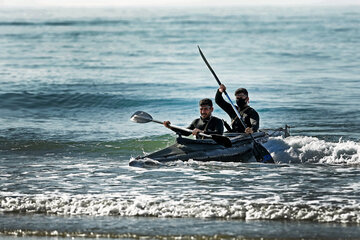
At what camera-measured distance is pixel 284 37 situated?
7469 centimetres

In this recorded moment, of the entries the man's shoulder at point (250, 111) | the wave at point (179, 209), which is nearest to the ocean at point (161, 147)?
the wave at point (179, 209)

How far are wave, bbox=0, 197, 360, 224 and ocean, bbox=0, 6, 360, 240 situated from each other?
19 millimetres

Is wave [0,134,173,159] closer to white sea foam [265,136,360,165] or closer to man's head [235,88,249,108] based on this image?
man's head [235,88,249,108]

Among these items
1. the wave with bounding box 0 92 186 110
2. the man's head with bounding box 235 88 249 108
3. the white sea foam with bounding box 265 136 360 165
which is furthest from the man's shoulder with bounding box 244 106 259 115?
the wave with bounding box 0 92 186 110

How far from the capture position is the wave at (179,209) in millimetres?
12523

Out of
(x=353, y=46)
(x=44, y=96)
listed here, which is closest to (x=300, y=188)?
(x=44, y=96)

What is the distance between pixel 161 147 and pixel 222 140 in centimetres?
488

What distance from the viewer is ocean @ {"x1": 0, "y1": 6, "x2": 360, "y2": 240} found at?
40.6ft

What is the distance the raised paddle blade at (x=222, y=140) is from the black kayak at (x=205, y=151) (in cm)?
13

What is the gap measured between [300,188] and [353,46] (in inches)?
1904

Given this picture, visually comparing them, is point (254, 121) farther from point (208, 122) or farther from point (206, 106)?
point (206, 106)

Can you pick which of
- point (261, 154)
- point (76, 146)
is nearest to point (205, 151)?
point (261, 154)

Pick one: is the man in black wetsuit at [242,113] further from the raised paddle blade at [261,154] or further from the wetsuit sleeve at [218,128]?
the wetsuit sleeve at [218,128]

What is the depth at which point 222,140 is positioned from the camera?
56.2 feet
